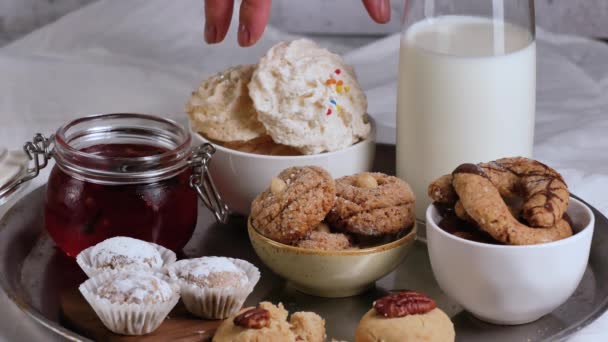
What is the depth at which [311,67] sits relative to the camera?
1.46 m

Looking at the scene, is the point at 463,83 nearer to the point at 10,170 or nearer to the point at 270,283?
the point at 270,283

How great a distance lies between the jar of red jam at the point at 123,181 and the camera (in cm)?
132

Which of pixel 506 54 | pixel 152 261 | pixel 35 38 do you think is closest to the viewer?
pixel 152 261

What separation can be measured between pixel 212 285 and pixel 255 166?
1.03 ft

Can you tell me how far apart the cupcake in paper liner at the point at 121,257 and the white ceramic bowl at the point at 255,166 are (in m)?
0.23

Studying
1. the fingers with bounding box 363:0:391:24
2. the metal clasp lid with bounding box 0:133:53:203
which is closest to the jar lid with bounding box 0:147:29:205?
the metal clasp lid with bounding box 0:133:53:203

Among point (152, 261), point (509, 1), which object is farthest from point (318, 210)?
point (509, 1)

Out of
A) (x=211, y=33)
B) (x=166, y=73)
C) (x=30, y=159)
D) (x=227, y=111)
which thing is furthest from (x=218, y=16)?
(x=166, y=73)

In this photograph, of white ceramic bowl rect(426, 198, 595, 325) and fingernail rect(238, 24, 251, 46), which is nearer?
white ceramic bowl rect(426, 198, 595, 325)

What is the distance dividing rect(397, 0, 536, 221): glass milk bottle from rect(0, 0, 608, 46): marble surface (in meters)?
1.10

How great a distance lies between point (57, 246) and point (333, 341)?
20.2 inches

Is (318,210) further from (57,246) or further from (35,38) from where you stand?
(35,38)

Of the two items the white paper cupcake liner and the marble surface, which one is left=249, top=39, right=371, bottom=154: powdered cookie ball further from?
the marble surface

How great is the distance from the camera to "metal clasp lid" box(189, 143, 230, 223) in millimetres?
1396
